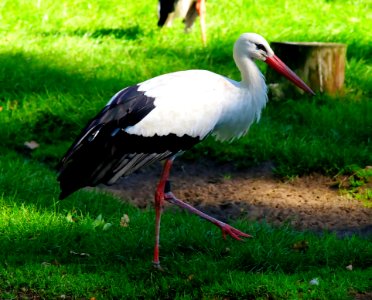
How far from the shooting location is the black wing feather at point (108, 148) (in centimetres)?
438

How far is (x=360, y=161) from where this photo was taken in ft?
19.7

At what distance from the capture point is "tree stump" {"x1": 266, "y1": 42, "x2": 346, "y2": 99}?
7.13 metres

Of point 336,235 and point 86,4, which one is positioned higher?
point 86,4

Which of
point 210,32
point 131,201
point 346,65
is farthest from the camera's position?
point 210,32

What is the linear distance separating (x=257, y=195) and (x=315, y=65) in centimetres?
184

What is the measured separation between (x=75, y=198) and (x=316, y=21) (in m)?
4.83

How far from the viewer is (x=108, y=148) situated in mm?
4371

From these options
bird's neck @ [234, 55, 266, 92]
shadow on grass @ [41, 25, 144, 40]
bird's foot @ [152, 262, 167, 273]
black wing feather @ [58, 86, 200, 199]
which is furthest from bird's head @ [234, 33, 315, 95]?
shadow on grass @ [41, 25, 144, 40]

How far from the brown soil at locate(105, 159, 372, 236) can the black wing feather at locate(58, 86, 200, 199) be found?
3.86ft

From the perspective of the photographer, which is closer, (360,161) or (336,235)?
(336,235)

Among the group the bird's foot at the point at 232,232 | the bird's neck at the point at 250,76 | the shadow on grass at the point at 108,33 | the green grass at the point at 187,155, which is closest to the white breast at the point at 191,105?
the bird's neck at the point at 250,76

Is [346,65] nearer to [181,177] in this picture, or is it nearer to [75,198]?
[181,177]

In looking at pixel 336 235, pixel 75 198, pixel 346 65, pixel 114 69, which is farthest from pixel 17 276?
pixel 346 65

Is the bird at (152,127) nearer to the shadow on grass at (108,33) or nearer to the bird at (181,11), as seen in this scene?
the bird at (181,11)
